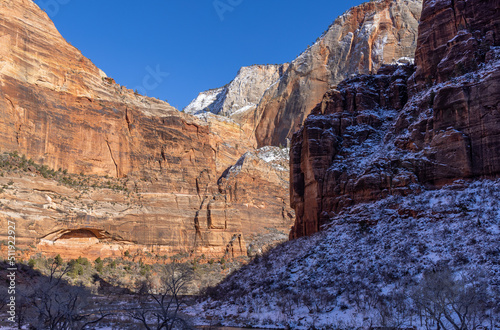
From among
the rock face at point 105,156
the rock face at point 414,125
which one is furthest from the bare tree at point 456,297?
the rock face at point 105,156

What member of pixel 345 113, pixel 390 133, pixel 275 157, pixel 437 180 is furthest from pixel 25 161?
pixel 275 157

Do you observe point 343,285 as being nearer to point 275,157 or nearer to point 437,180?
point 437,180

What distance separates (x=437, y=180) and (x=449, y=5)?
20.8 metres

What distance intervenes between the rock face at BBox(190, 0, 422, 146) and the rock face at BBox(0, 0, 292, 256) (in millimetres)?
37493

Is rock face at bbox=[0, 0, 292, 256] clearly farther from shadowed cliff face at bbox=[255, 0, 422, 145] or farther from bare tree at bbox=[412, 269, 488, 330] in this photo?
bare tree at bbox=[412, 269, 488, 330]

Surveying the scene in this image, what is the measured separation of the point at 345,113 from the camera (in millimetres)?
53656

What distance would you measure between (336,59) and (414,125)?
9485cm

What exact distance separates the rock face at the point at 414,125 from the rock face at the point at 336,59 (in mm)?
70314

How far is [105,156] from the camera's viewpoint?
84.9 meters

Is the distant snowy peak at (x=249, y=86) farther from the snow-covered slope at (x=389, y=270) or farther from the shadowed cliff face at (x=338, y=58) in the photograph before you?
the snow-covered slope at (x=389, y=270)

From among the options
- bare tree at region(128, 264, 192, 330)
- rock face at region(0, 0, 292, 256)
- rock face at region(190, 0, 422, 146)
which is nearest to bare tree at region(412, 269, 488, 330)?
bare tree at region(128, 264, 192, 330)

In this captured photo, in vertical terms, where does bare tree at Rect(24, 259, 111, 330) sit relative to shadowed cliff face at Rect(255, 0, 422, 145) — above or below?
below

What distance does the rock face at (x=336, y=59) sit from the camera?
122812mm

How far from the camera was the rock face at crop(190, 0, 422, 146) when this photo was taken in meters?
123
